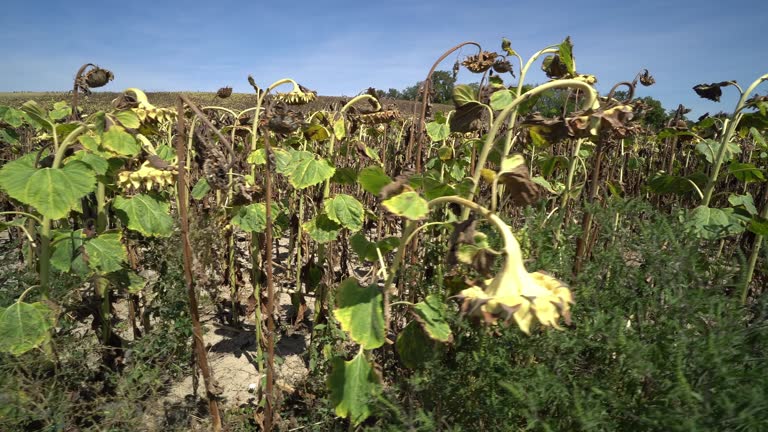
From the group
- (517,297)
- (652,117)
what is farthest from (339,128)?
(652,117)

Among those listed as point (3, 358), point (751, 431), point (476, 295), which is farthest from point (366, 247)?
point (3, 358)

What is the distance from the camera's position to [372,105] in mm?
2688

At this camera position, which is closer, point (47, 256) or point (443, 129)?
point (47, 256)

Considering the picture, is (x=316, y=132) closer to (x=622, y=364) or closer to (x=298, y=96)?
(x=298, y=96)

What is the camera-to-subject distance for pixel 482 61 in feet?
7.53

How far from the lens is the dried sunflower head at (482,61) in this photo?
2.28 meters

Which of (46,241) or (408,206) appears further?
(46,241)

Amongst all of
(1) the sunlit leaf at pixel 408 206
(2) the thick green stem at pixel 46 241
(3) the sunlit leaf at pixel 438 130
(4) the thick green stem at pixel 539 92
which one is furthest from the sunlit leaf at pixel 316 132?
(1) the sunlit leaf at pixel 408 206

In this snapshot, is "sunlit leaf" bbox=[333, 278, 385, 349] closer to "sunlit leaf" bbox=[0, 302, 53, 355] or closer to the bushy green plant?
the bushy green plant

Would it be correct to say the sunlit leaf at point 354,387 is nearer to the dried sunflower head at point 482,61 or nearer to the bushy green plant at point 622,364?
the bushy green plant at point 622,364

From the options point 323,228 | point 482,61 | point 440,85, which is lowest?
point 323,228

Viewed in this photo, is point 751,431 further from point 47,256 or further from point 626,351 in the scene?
point 47,256

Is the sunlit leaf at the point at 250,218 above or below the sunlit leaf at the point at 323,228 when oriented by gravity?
above

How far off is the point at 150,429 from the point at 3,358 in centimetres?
61
